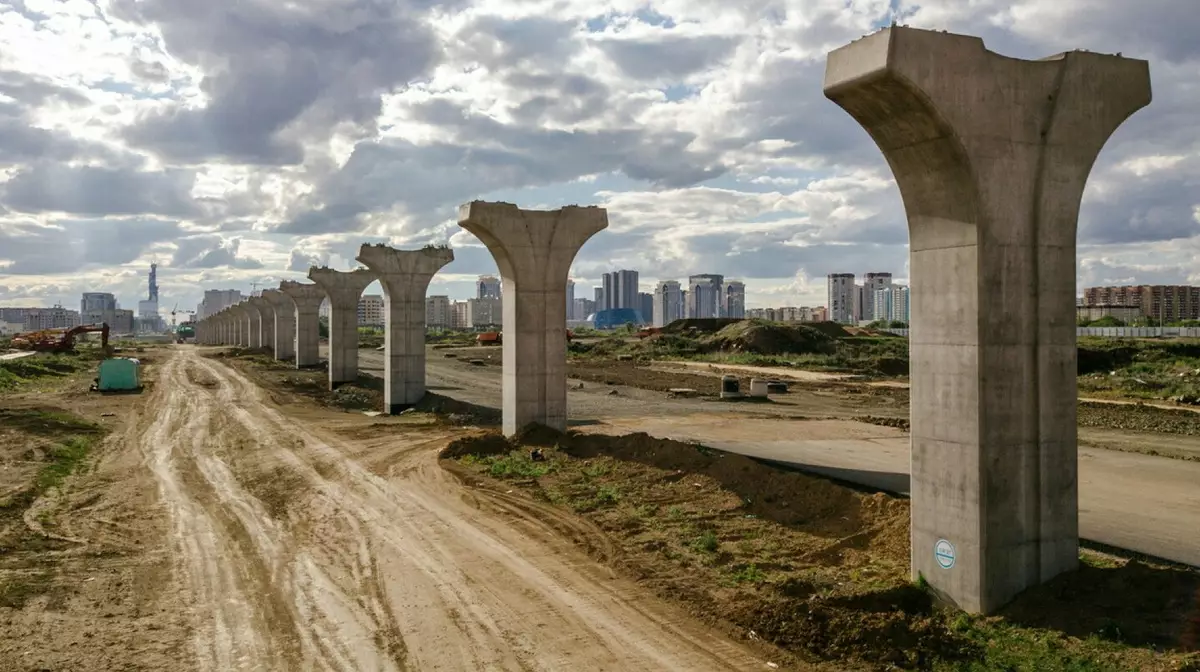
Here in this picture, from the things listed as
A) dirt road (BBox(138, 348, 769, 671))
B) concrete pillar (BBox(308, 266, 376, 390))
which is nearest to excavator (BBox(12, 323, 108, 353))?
concrete pillar (BBox(308, 266, 376, 390))

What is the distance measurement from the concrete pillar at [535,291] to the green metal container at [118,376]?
96.3 ft

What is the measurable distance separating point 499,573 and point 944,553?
218 inches

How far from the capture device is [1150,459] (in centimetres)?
1884

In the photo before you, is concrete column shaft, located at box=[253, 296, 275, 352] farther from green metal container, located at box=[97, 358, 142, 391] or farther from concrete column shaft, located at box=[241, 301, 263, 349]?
green metal container, located at box=[97, 358, 142, 391]

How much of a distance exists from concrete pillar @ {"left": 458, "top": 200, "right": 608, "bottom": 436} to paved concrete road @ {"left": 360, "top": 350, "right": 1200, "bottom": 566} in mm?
3802

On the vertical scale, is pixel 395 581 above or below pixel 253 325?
below

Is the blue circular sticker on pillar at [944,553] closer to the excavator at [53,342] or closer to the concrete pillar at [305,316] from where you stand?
the concrete pillar at [305,316]

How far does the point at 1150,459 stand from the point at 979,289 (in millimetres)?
13827

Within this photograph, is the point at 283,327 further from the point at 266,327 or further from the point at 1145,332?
the point at 1145,332

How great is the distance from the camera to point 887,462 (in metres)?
17.6

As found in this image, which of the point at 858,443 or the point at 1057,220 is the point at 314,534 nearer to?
the point at 1057,220

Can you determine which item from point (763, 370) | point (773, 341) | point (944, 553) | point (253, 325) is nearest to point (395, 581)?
point (944, 553)

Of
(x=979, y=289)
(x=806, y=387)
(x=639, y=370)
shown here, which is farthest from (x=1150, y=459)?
(x=639, y=370)

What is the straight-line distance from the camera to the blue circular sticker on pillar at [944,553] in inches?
345
